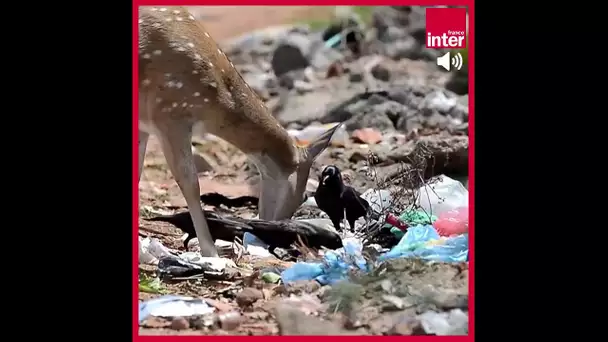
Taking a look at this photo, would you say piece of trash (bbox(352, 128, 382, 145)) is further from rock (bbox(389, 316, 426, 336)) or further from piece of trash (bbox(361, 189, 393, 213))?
rock (bbox(389, 316, 426, 336))

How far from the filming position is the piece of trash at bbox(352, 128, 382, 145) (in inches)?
277

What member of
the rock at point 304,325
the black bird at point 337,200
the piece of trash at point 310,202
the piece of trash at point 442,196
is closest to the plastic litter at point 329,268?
the rock at point 304,325

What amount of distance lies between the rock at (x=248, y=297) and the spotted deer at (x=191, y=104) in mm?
590

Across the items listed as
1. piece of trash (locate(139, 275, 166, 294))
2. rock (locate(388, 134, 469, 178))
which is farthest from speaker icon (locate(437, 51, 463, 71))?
piece of trash (locate(139, 275, 166, 294))

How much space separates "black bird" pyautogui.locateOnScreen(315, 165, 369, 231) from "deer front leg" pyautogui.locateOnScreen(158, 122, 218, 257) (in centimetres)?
72

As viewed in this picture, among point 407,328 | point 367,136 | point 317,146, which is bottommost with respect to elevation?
point 407,328

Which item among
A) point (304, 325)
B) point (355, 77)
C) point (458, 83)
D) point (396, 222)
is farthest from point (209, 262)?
point (355, 77)

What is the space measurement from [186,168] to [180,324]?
3.53ft

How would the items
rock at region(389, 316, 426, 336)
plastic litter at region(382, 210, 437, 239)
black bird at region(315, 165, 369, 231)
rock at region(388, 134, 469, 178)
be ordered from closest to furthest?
rock at region(389, 316, 426, 336), plastic litter at region(382, 210, 437, 239), black bird at region(315, 165, 369, 231), rock at region(388, 134, 469, 178)

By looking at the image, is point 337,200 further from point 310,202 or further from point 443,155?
point 443,155

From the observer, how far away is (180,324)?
13.3 ft

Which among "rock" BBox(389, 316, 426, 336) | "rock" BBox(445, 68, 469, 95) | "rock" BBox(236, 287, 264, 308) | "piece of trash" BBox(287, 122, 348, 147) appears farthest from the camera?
"rock" BBox(445, 68, 469, 95)

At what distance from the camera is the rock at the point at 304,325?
4.00 metres

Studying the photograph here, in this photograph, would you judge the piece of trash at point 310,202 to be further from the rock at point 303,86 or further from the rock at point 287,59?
the rock at point 287,59
